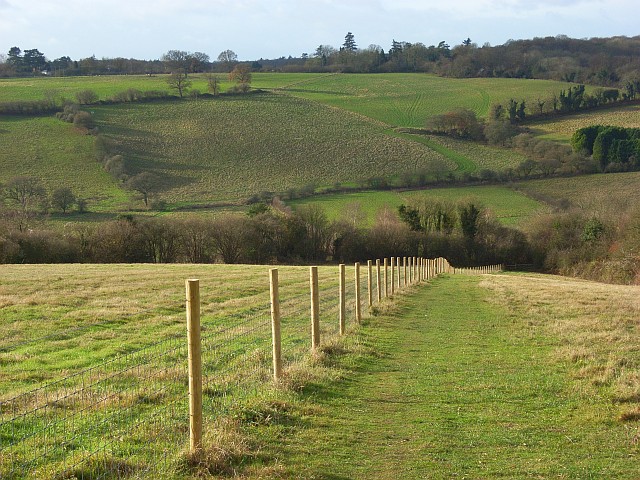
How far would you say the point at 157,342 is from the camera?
47.7ft

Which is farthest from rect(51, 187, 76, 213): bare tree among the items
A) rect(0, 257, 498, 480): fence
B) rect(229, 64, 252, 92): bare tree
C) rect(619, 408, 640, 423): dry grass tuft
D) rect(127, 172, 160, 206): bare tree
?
rect(619, 408, 640, 423): dry grass tuft

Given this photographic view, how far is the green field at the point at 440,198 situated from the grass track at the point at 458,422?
191 feet

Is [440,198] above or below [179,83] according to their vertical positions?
below

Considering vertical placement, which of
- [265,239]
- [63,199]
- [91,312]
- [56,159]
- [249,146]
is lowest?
[265,239]

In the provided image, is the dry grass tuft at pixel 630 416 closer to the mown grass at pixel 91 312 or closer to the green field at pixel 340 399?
the green field at pixel 340 399

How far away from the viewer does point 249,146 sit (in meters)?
98.1

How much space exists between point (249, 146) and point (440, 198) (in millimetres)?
33073

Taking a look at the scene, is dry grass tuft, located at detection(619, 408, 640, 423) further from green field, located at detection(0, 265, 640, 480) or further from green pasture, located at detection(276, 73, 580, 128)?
green pasture, located at detection(276, 73, 580, 128)

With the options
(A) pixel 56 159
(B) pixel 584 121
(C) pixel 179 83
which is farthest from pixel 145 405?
(C) pixel 179 83

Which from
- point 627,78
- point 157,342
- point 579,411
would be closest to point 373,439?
point 579,411

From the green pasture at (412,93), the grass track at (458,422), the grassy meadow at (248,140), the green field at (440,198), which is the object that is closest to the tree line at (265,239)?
the green field at (440,198)

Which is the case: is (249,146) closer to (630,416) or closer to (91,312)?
(91,312)

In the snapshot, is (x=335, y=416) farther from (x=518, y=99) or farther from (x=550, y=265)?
(x=518, y=99)

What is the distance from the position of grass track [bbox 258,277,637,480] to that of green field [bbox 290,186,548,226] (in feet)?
191
